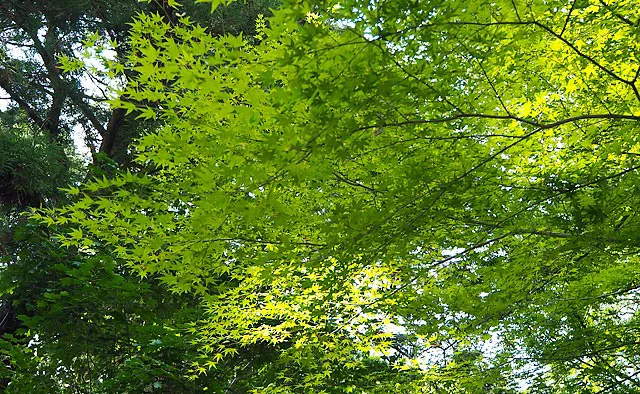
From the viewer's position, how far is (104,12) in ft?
28.7

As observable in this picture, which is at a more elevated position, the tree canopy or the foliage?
the foliage

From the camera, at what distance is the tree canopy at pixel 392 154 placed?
194cm

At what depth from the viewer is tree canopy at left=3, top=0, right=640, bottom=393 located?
1938 millimetres

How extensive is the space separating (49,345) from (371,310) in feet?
10.4

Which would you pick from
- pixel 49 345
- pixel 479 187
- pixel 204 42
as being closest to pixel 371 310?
pixel 479 187

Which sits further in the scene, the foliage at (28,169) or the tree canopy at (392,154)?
the foliage at (28,169)

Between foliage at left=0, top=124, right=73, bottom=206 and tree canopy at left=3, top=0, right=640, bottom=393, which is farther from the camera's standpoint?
foliage at left=0, top=124, right=73, bottom=206

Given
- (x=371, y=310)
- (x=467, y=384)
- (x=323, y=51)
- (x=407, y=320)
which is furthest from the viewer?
(x=407, y=320)

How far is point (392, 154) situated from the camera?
2799 millimetres

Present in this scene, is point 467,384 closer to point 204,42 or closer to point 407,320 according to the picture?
point 407,320

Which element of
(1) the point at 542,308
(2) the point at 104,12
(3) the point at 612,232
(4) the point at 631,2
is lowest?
(3) the point at 612,232

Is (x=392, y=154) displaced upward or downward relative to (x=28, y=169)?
downward

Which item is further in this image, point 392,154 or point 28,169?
point 28,169

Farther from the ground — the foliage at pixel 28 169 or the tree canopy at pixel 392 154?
the foliage at pixel 28 169
